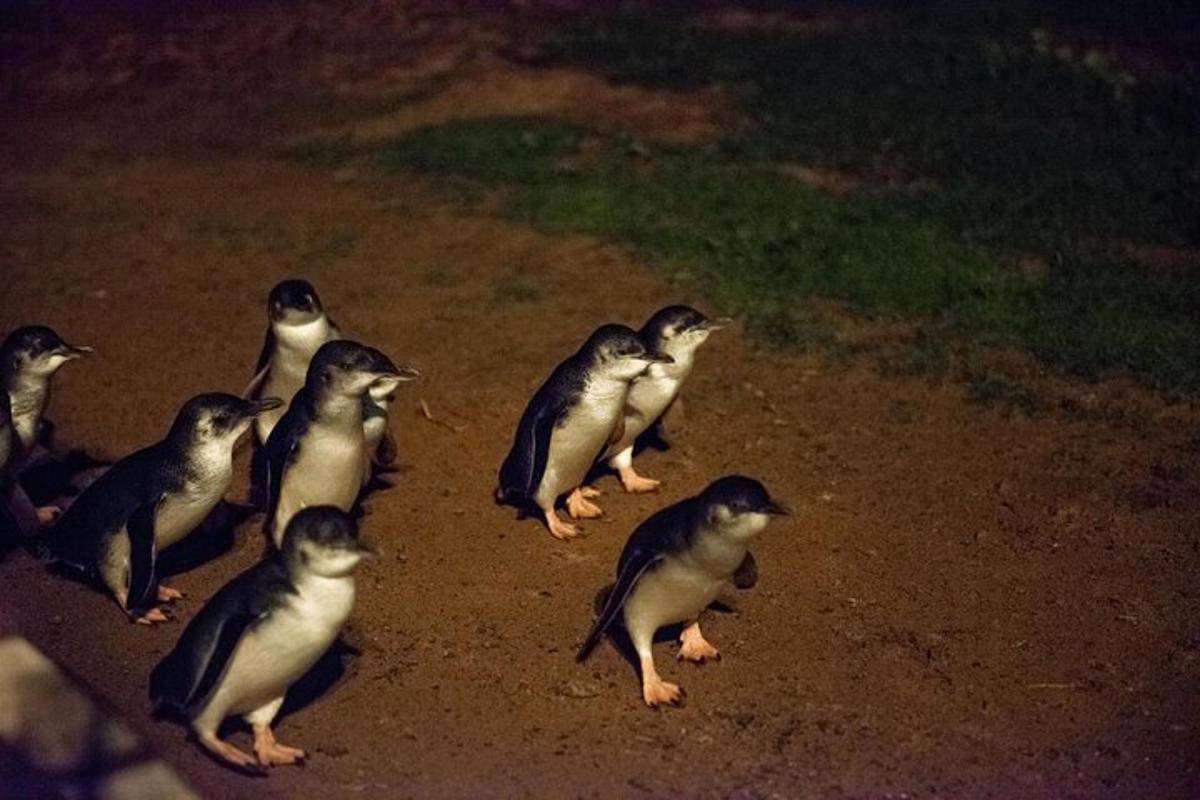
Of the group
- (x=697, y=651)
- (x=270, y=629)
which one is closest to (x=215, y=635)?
(x=270, y=629)

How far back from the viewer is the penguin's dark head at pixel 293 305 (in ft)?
21.4

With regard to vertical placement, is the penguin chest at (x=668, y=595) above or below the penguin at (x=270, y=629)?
below

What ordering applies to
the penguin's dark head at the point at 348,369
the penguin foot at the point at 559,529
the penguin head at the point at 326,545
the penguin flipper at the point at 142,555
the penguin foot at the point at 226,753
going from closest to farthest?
the penguin head at the point at 326,545 < the penguin foot at the point at 226,753 < the penguin flipper at the point at 142,555 < the penguin's dark head at the point at 348,369 < the penguin foot at the point at 559,529

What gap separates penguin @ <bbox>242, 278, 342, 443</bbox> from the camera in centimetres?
652

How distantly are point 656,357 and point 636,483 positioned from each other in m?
0.72

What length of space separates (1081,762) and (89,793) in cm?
296

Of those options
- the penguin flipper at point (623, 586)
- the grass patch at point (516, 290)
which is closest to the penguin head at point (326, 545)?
the penguin flipper at point (623, 586)

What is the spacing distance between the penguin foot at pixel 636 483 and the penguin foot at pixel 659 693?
1614 mm

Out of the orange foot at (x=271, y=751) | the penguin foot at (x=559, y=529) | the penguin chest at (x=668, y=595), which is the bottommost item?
the penguin foot at (x=559, y=529)

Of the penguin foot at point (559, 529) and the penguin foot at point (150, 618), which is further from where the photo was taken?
the penguin foot at point (559, 529)

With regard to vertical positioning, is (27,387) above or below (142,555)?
above

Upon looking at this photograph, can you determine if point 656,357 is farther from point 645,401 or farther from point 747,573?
point 747,573

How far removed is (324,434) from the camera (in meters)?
5.73

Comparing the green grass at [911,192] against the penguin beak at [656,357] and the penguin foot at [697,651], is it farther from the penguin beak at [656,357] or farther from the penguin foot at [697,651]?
the penguin foot at [697,651]
